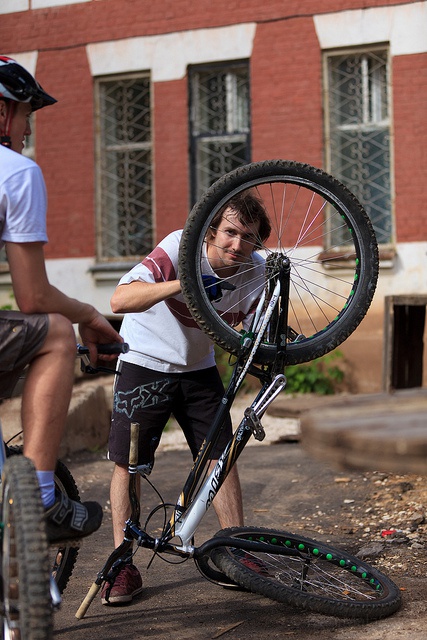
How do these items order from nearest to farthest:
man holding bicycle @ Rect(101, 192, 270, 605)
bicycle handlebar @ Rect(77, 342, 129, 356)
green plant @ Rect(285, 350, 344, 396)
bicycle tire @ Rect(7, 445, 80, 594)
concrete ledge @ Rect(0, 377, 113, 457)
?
1. bicycle handlebar @ Rect(77, 342, 129, 356)
2. bicycle tire @ Rect(7, 445, 80, 594)
3. man holding bicycle @ Rect(101, 192, 270, 605)
4. concrete ledge @ Rect(0, 377, 113, 457)
5. green plant @ Rect(285, 350, 344, 396)

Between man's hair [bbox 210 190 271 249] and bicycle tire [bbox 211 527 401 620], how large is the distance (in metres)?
1.18

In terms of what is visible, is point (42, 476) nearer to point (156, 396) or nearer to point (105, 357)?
point (105, 357)

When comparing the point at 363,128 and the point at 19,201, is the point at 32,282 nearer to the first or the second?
the point at 19,201

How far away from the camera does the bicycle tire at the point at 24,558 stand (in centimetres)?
268

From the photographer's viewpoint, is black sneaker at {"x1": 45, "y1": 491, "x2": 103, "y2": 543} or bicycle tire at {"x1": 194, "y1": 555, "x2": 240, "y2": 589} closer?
black sneaker at {"x1": 45, "y1": 491, "x2": 103, "y2": 543}

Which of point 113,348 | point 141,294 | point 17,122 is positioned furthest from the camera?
point 141,294

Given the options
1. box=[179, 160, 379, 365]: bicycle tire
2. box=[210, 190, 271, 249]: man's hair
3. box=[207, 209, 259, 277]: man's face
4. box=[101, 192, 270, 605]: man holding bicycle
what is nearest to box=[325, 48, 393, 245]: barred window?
box=[101, 192, 270, 605]: man holding bicycle

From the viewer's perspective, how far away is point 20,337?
2.97 m

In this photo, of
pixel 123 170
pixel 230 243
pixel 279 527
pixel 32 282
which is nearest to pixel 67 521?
pixel 32 282

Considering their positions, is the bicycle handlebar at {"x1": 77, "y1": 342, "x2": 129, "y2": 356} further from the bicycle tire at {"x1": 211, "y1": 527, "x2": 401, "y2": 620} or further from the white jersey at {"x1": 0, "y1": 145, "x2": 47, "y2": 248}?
the bicycle tire at {"x1": 211, "y1": 527, "x2": 401, "y2": 620}

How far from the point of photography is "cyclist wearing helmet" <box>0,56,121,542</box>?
2980mm

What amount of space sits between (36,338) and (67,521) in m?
0.57

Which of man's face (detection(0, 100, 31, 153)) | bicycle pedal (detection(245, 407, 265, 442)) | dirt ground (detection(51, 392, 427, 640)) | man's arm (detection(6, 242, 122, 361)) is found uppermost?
man's face (detection(0, 100, 31, 153))

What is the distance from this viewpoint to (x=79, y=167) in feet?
38.6
